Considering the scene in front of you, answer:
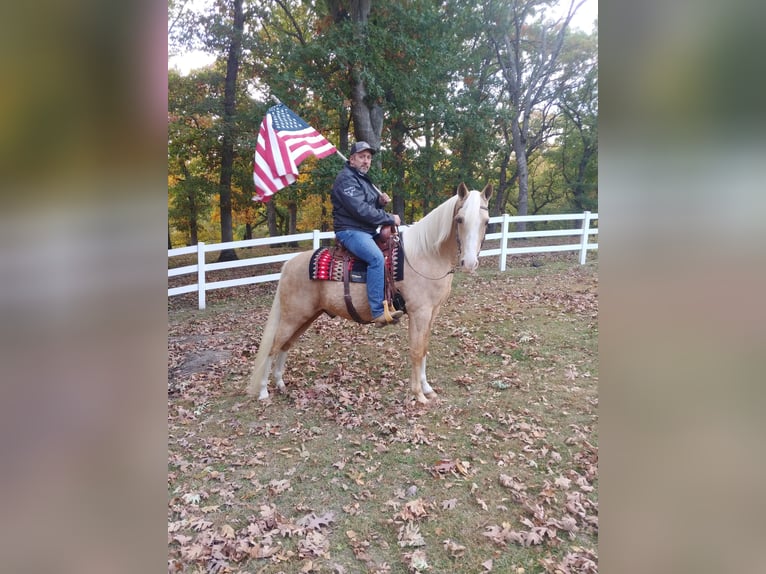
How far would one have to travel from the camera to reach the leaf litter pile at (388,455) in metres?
2.40

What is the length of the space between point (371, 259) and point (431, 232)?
2.26 ft

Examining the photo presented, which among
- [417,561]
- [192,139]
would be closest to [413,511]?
[417,561]

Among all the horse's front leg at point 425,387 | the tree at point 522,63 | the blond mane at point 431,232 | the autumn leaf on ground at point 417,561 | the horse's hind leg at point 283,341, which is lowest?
the autumn leaf on ground at point 417,561

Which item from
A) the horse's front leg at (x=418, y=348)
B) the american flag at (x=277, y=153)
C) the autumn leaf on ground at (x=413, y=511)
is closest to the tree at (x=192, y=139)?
the american flag at (x=277, y=153)

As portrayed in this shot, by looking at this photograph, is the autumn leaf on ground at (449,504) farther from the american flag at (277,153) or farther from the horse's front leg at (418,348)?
the american flag at (277,153)

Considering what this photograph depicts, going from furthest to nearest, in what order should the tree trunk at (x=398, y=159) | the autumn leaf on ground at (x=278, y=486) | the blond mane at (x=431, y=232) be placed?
the tree trunk at (x=398, y=159), the blond mane at (x=431, y=232), the autumn leaf on ground at (x=278, y=486)

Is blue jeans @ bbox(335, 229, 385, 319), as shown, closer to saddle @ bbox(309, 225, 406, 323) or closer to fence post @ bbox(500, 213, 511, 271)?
saddle @ bbox(309, 225, 406, 323)

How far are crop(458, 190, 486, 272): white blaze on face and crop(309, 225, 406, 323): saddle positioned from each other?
2.75 ft

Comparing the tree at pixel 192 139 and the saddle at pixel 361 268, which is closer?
the saddle at pixel 361 268

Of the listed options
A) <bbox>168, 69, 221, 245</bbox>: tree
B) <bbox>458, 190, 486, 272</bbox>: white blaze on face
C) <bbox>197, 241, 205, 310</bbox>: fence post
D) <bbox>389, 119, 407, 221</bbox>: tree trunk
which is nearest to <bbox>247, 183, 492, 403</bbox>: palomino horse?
<bbox>458, 190, 486, 272</bbox>: white blaze on face
